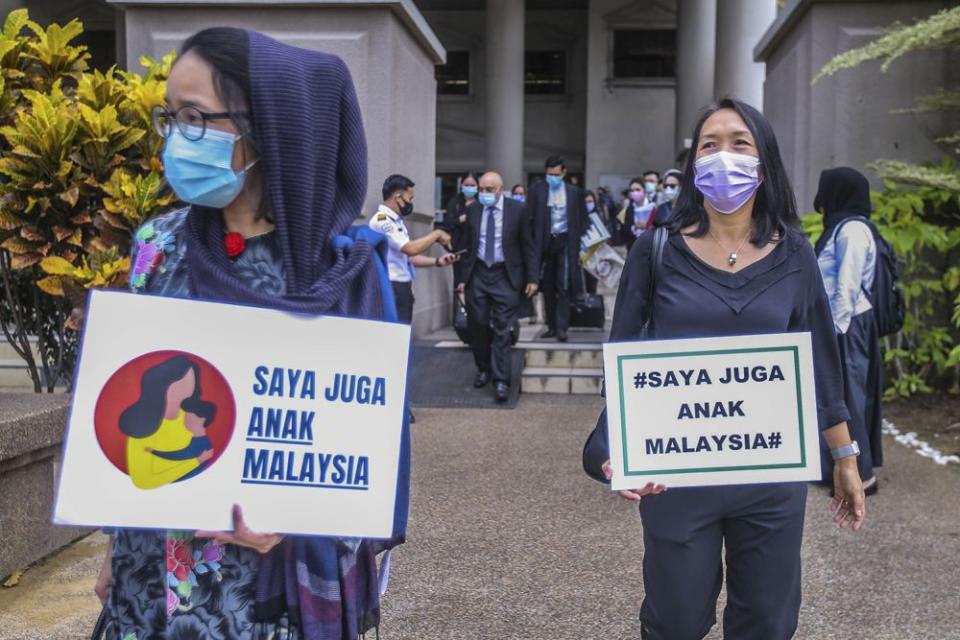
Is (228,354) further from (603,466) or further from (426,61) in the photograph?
(426,61)

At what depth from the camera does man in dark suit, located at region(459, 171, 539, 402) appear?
29.5 feet

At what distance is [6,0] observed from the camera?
1586cm

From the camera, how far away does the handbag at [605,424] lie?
278 centimetres

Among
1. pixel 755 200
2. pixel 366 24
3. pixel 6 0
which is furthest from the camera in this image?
pixel 6 0

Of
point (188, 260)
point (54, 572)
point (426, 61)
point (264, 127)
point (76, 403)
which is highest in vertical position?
point (426, 61)

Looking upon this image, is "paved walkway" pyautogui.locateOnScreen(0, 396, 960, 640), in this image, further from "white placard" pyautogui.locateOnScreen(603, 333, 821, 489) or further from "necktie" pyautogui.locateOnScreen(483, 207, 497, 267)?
"necktie" pyautogui.locateOnScreen(483, 207, 497, 267)

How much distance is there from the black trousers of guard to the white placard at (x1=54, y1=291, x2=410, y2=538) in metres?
1.12

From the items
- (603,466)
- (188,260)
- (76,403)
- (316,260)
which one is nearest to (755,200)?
(603,466)

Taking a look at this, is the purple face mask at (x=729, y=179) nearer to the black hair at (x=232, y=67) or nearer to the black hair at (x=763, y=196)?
the black hair at (x=763, y=196)

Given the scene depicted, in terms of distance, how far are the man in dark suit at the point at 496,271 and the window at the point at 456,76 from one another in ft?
66.3

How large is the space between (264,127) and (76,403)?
0.63 m

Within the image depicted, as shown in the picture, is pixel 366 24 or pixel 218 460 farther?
pixel 366 24

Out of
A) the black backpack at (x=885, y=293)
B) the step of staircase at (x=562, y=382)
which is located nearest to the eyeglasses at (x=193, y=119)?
the black backpack at (x=885, y=293)

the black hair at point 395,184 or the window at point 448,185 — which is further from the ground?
the window at point 448,185
